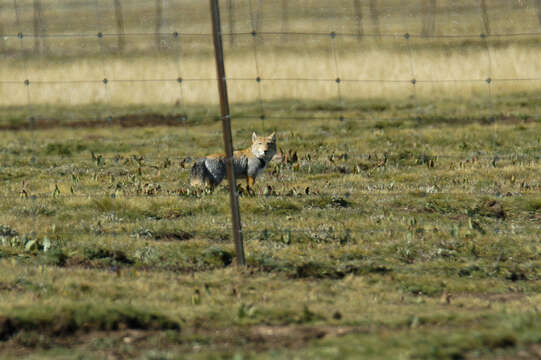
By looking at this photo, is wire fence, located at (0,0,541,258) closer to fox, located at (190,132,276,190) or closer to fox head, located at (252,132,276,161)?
fox, located at (190,132,276,190)

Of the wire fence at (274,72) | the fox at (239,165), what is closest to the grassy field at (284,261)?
the fox at (239,165)

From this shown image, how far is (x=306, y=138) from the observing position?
24469 mm

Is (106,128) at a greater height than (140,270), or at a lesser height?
greater

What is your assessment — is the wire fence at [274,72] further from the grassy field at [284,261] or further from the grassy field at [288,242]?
the grassy field at [284,261]

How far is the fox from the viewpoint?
15594 mm

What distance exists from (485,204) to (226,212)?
4.61m

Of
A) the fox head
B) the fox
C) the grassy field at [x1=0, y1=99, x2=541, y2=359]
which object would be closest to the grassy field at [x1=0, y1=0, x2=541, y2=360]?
the grassy field at [x1=0, y1=99, x2=541, y2=359]

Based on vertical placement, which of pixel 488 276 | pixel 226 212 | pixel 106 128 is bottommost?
pixel 488 276

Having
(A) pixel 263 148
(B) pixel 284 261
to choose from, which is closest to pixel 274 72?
(A) pixel 263 148

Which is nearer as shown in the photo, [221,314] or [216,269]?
[221,314]

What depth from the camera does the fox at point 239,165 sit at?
1559 cm

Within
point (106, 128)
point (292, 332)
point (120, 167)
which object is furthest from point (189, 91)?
point (292, 332)

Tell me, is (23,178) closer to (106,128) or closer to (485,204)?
(485,204)

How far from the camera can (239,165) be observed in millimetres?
15875
